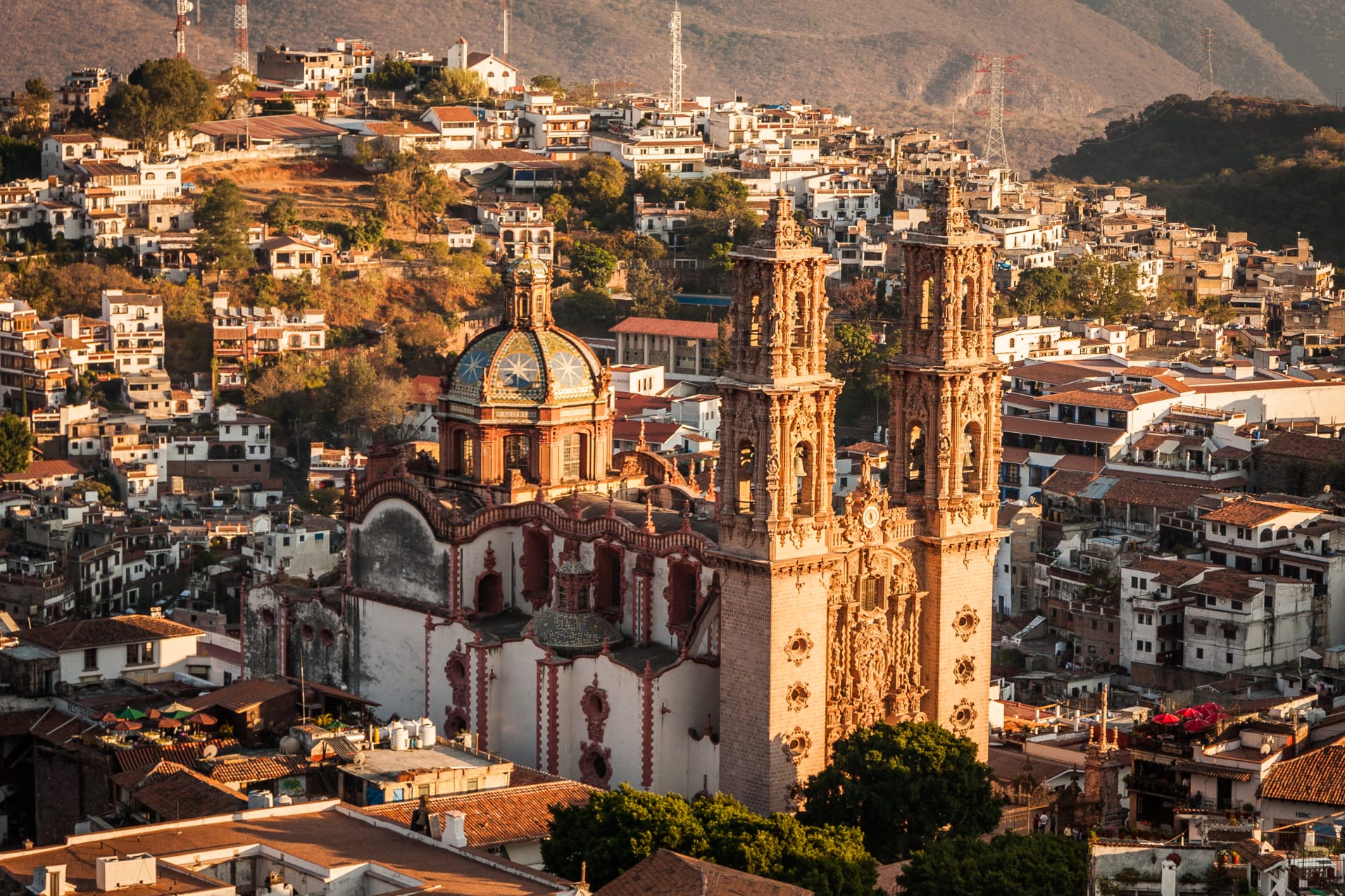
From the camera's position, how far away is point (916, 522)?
60.3m

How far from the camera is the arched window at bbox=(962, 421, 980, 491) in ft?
198

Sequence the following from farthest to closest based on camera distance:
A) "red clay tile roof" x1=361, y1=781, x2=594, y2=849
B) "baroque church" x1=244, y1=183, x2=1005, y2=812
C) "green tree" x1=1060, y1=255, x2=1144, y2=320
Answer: "green tree" x1=1060, y1=255, x2=1144, y2=320 → "baroque church" x1=244, y1=183, x2=1005, y2=812 → "red clay tile roof" x1=361, y1=781, x2=594, y2=849

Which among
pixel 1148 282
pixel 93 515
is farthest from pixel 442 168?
pixel 93 515

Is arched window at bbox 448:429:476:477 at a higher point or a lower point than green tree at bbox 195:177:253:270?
lower

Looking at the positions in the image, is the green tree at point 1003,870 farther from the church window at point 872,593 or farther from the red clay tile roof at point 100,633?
the red clay tile roof at point 100,633

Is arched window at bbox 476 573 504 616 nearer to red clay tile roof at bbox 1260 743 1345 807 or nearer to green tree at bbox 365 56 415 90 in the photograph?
red clay tile roof at bbox 1260 743 1345 807

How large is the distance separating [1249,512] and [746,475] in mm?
31321

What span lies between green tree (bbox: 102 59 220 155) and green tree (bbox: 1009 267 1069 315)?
3875 centimetres

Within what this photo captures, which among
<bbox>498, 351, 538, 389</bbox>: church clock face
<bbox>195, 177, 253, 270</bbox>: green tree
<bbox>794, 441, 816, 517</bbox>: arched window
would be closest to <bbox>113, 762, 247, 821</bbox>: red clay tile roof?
<bbox>794, 441, 816, 517</bbox>: arched window

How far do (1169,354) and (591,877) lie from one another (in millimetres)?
69380

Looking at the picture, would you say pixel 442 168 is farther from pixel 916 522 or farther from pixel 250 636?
pixel 916 522

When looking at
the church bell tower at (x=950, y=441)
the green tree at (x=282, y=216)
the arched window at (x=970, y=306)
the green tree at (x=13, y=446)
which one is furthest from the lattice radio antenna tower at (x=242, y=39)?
the arched window at (x=970, y=306)

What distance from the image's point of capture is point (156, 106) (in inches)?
5349

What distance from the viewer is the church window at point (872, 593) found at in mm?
59000
